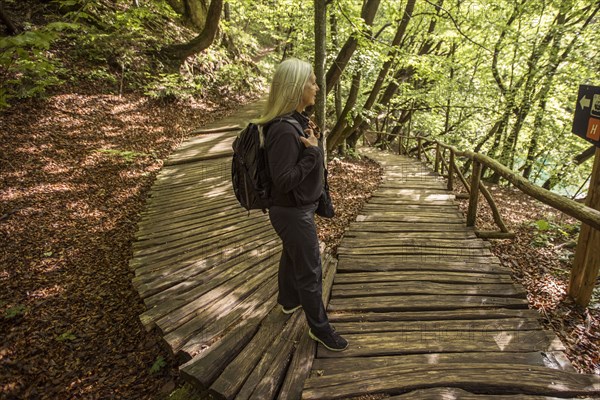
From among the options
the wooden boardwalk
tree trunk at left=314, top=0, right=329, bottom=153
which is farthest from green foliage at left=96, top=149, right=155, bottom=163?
tree trunk at left=314, top=0, right=329, bottom=153

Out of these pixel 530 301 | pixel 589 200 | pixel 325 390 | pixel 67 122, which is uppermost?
pixel 67 122

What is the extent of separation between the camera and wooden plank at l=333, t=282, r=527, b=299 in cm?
385

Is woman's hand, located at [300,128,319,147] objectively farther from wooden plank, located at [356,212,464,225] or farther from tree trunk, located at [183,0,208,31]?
tree trunk, located at [183,0,208,31]

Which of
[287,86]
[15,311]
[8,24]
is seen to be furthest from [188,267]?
[8,24]

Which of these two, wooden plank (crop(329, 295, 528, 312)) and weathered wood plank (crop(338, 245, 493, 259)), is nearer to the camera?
wooden plank (crop(329, 295, 528, 312))

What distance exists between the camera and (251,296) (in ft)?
12.1

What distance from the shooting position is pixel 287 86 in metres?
2.38

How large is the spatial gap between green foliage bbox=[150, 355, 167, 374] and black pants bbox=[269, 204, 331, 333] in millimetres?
1615

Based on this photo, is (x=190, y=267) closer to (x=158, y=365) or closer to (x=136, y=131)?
(x=158, y=365)

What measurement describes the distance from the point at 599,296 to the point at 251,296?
4197 mm

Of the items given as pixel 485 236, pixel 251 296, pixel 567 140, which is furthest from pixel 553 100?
pixel 251 296

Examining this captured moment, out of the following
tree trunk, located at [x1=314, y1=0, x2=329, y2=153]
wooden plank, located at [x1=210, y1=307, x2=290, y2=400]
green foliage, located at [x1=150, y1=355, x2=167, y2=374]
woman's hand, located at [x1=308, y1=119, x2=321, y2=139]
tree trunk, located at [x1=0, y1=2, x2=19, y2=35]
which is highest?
tree trunk, located at [x1=0, y1=2, x2=19, y2=35]

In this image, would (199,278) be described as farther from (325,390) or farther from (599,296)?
(599,296)

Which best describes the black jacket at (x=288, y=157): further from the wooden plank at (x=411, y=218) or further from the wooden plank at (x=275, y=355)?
the wooden plank at (x=411, y=218)
